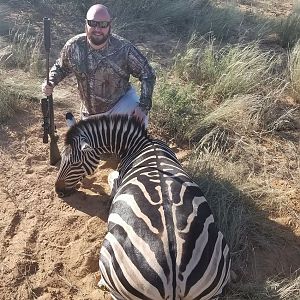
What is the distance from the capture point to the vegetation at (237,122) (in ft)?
12.9

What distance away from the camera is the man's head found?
4.32 m

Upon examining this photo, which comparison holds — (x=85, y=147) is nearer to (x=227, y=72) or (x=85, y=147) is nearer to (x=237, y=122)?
(x=237, y=122)

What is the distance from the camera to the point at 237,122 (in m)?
5.48

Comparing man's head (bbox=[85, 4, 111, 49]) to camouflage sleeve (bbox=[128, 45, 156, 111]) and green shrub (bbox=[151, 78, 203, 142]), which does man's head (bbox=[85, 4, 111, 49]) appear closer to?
camouflage sleeve (bbox=[128, 45, 156, 111])

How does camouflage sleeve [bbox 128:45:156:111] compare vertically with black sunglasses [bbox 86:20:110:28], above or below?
below

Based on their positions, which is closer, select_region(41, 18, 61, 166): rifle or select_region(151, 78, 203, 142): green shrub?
select_region(41, 18, 61, 166): rifle

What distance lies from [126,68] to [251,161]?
5.78 ft

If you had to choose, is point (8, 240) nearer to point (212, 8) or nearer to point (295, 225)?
point (295, 225)

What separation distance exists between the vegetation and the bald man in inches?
34.6

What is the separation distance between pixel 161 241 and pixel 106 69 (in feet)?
8.06

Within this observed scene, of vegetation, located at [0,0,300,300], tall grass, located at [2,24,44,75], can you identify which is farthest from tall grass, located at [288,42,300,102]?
tall grass, located at [2,24,44,75]

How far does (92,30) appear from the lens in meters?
4.39

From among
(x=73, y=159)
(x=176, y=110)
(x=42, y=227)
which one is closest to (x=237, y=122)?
(x=176, y=110)

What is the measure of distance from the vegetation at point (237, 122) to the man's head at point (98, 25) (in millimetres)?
1434
